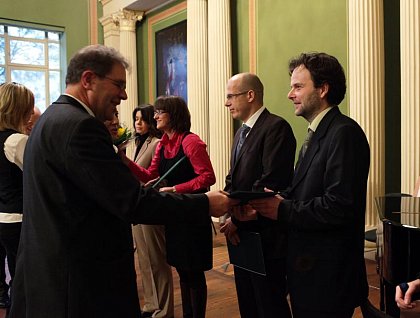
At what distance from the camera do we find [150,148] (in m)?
4.07

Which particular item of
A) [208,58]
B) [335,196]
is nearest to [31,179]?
[335,196]

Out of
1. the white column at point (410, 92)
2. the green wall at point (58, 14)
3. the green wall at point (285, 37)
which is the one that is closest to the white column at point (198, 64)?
the green wall at point (285, 37)

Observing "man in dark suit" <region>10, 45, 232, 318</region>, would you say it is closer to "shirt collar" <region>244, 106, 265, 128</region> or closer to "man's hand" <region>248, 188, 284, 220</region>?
"man's hand" <region>248, 188, 284, 220</region>

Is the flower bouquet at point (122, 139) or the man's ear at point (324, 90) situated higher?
the man's ear at point (324, 90)

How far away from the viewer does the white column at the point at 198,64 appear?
9141mm

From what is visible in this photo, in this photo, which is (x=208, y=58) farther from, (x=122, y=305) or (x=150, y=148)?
(x=122, y=305)

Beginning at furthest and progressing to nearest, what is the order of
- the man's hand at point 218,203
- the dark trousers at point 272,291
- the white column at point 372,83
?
the white column at point 372,83 → the dark trousers at point 272,291 → the man's hand at point 218,203

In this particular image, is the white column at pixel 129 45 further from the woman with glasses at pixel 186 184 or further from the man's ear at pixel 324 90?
the man's ear at pixel 324 90

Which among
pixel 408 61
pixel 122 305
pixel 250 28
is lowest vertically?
pixel 122 305

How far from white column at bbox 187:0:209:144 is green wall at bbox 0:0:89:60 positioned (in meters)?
4.17

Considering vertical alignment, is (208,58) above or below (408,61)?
above

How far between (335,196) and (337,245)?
232 mm

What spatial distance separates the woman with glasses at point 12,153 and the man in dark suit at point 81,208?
149 centimetres

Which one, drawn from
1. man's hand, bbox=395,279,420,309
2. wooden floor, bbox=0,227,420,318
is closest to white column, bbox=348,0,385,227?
wooden floor, bbox=0,227,420,318
